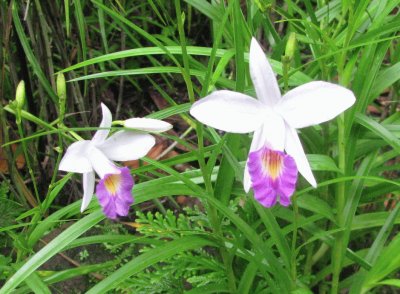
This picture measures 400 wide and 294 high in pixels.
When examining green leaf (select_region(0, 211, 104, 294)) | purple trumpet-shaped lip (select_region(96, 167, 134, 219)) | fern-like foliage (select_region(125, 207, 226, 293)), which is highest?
purple trumpet-shaped lip (select_region(96, 167, 134, 219))

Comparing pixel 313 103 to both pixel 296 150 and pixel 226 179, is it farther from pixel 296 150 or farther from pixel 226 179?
pixel 226 179

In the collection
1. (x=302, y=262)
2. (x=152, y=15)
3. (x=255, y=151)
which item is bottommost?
(x=302, y=262)

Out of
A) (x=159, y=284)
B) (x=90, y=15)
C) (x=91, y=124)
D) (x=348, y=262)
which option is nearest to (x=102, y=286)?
(x=159, y=284)

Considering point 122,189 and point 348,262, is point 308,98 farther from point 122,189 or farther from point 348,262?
point 348,262

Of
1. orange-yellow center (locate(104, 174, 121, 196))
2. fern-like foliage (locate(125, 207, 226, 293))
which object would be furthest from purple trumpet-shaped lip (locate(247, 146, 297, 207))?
fern-like foliage (locate(125, 207, 226, 293))

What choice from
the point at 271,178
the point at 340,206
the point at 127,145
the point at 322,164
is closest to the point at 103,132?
the point at 127,145

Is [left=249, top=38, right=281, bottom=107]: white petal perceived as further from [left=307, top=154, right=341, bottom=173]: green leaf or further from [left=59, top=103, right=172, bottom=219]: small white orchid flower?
[left=307, top=154, right=341, bottom=173]: green leaf

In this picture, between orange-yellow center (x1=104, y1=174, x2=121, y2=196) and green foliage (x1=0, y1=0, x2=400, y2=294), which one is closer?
orange-yellow center (x1=104, y1=174, x2=121, y2=196)
